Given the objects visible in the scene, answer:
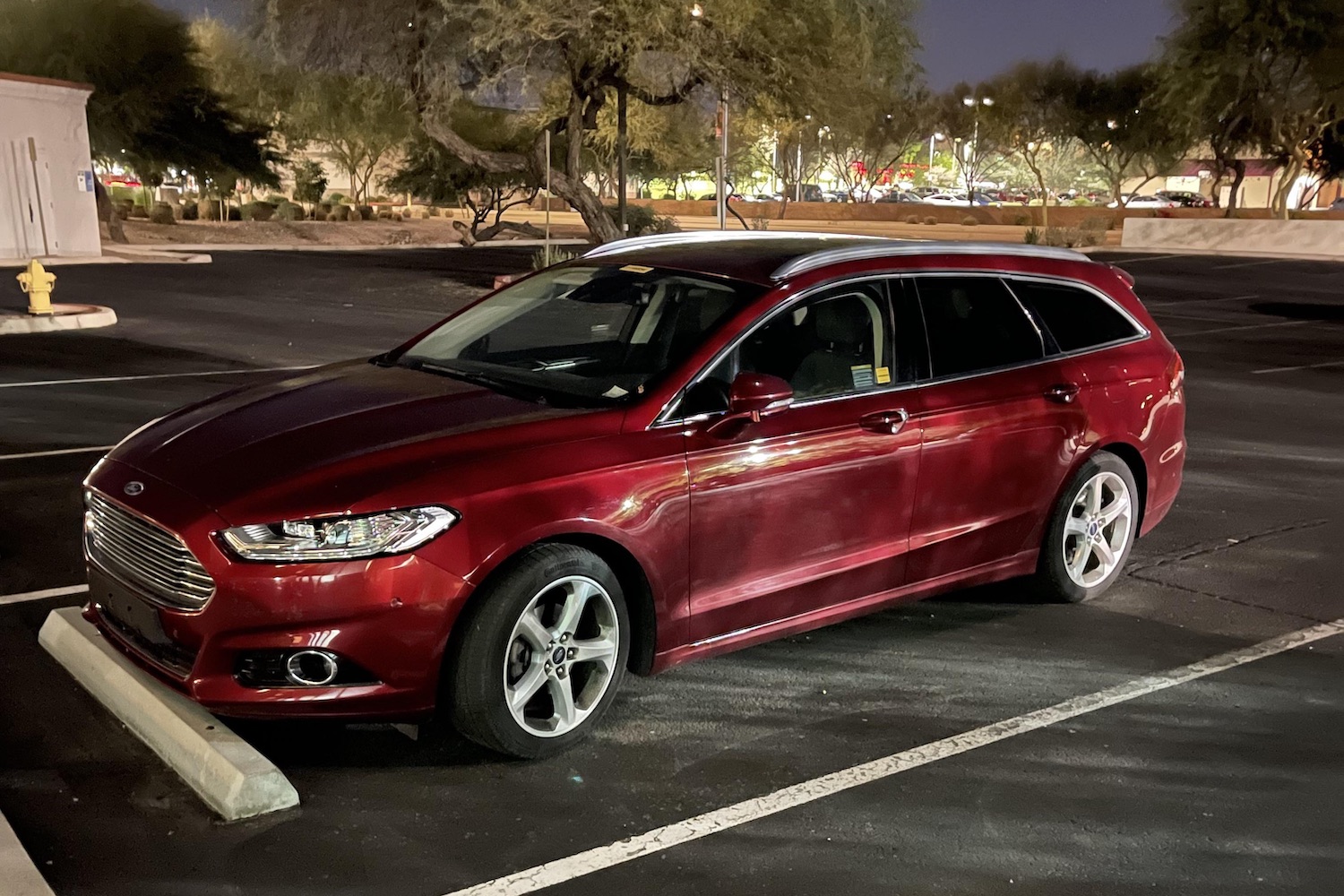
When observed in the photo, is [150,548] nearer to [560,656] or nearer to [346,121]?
[560,656]

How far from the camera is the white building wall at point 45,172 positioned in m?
27.6

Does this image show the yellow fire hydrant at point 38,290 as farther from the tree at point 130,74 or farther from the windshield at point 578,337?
the tree at point 130,74

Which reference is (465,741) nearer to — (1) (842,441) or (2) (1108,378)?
(1) (842,441)

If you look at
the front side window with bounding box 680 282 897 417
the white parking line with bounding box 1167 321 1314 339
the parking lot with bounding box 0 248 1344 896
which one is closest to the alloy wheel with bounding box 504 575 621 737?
the parking lot with bounding box 0 248 1344 896

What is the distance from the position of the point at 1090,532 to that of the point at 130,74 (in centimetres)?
3667

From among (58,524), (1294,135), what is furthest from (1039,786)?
(1294,135)

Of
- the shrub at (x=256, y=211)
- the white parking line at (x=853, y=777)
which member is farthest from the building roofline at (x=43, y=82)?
the white parking line at (x=853, y=777)

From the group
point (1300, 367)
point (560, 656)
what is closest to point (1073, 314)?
point (560, 656)

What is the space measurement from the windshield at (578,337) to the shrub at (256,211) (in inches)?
1859

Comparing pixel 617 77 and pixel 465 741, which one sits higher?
pixel 617 77

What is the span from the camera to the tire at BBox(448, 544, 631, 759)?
4094 millimetres

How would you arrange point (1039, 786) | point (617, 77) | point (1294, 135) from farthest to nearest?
1. point (1294, 135)
2. point (617, 77)
3. point (1039, 786)

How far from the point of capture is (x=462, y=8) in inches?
949

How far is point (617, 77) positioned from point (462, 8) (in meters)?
3.86
